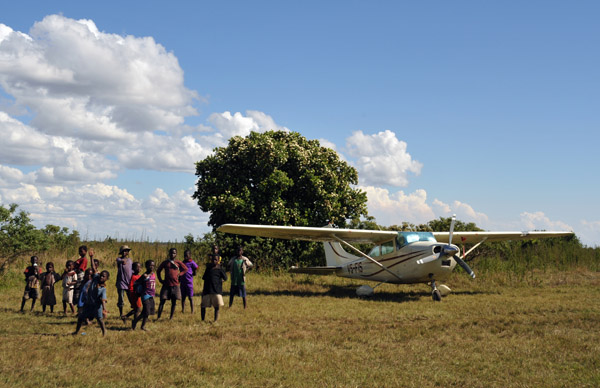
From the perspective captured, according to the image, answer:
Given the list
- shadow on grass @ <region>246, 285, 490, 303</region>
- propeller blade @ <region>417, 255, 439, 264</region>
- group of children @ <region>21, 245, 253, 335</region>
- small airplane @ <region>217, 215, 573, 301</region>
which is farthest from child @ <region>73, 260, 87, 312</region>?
propeller blade @ <region>417, 255, 439, 264</region>

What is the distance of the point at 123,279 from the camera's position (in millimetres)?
10805

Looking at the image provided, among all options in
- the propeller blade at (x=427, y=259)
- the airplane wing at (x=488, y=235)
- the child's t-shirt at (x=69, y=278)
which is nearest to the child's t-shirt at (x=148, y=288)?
the child's t-shirt at (x=69, y=278)

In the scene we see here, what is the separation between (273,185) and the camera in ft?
81.0

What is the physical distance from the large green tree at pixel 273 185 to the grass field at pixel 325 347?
1091 centimetres

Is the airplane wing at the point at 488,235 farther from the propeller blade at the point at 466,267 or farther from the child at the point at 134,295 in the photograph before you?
the child at the point at 134,295

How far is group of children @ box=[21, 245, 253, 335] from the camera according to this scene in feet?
29.5

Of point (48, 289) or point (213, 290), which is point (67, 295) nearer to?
point (48, 289)

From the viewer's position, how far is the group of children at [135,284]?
8.99 metres

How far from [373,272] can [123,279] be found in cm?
964

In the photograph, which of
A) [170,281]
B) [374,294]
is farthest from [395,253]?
[170,281]

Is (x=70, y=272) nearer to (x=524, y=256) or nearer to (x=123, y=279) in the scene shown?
(x=123, y=279)

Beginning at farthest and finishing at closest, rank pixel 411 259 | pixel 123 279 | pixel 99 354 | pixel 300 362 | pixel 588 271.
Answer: pixel 588 271 < pixel 411 259 < pixel 123 279 < pixel 99 354 < pixel 300 362

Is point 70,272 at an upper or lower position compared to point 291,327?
upper

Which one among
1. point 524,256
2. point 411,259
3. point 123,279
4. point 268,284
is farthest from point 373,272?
point 524,256
